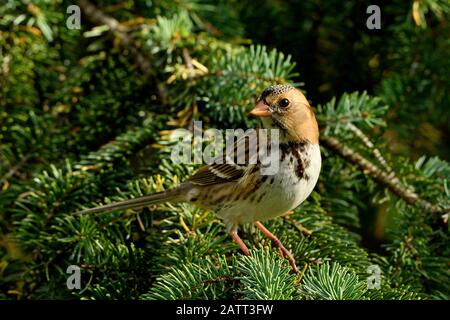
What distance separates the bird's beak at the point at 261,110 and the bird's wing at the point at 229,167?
167 millimetres

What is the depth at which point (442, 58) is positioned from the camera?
3156 millimetres

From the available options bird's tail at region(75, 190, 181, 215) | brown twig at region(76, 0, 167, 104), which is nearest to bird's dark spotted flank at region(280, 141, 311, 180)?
bird's tail at region(75, 190, 181, 215)

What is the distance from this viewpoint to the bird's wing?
2.53 m

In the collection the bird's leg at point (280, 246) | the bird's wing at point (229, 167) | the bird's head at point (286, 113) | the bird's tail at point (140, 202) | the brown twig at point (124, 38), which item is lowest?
the bird's leg at point (280, 246)

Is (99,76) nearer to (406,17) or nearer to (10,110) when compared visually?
(10,110)

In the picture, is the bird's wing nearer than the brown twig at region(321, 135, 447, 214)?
Yes

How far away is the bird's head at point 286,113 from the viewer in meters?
2.41

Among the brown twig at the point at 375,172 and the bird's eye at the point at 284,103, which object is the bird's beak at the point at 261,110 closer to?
the bird's eye at the point at 284,103

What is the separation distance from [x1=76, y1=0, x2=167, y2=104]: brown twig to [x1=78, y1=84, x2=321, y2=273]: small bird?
58cm

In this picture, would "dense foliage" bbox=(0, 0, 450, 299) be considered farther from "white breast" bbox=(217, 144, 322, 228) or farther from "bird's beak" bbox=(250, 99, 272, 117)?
"bird's beak" bbox=(250, 99, 272, 117)

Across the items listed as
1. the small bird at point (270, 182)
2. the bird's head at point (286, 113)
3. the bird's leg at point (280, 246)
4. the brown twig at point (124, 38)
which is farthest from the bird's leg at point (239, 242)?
the brown twig at point (124, 38)
